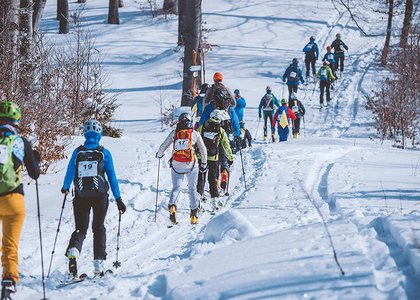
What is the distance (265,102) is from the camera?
19672 millimetres

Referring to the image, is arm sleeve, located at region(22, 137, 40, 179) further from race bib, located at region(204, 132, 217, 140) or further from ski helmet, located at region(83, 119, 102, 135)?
race bib, located at region(204, 132, 217, 140)

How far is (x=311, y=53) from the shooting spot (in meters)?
27.1

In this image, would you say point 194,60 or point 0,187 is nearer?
point 0,187

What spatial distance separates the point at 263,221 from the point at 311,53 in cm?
1908

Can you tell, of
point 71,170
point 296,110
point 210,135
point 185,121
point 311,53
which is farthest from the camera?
point 311,53

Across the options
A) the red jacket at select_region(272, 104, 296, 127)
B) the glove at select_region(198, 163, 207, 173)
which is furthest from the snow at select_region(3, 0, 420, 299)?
the red jacket at select_region(272, 104, 296, 127)

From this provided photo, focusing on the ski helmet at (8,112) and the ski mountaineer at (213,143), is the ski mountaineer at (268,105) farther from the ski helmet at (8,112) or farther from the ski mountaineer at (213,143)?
the ski helmet at (8,112)

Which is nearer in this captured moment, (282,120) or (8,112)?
(8,112)

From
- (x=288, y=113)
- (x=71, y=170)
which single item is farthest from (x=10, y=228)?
(x=288, y=113)

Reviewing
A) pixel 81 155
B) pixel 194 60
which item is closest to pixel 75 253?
pixel 81 155

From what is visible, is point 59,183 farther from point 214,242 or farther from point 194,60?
→ point 194,60

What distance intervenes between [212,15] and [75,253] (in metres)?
31.6

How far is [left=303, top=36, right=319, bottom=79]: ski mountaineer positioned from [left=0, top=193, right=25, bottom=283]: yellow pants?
71.6 ft

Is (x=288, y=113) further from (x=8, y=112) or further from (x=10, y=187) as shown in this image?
(x=10, y=187)
